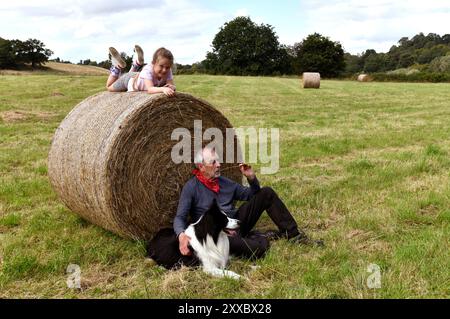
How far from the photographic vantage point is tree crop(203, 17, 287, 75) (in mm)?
61875

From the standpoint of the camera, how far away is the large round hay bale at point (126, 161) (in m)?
5.09

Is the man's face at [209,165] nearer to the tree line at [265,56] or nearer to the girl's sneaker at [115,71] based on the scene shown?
the girl's sneaker at [115,71]

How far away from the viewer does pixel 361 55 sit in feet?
299

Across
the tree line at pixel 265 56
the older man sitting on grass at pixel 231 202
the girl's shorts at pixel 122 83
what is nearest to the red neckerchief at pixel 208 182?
the older man sitting on grass at pixel 231 202

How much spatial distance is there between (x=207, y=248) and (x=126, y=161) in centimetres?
134

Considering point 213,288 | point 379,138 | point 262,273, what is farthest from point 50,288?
point 379,138

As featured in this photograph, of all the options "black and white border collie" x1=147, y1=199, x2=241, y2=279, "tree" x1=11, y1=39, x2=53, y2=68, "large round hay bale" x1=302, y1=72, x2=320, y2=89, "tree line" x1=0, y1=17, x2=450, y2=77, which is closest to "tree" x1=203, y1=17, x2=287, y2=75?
"tree line" x1=0, y1=17, x2=450, y2=77

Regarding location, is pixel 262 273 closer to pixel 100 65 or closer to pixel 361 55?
pixel 100 65

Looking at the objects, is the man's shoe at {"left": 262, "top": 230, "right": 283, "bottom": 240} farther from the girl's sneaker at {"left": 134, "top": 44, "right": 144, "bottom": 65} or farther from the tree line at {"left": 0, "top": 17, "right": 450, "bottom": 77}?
the tree line at {"left": 0, "top": 17, "right": 450, "bottom": 77}

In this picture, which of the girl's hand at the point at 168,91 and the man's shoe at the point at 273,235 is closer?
the man's shoe at the point at 273,235

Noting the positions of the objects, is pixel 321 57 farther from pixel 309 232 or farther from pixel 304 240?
pixel 304 240

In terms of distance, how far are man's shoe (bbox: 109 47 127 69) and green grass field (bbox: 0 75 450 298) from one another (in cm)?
193

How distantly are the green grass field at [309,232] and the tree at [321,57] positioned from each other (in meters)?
47.1

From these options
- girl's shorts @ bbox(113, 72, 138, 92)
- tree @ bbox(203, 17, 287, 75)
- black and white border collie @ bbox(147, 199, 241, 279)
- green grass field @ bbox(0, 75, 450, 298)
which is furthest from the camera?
tree @ bbox(203, 17, 287, 75)
